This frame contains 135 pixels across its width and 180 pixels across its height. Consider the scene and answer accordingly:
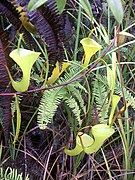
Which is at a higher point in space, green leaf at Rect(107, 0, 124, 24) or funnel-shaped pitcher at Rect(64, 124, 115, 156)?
green leaf at Rect(107, 0, 124, 24)

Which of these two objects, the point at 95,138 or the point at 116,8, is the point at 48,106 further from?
the point at 116,8

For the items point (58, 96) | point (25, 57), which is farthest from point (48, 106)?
point (25, 57)

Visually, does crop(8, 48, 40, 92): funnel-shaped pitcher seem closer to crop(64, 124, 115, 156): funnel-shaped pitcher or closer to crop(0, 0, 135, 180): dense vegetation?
crop(0, 0, 135, 180): dense vegetation

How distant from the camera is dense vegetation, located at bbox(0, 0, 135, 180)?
0.58 metres

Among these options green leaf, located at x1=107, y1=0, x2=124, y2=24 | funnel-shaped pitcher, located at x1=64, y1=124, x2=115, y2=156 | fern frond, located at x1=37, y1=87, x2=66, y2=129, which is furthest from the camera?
fern frond, located at x1=37, y1=87, x2=66, y2=129

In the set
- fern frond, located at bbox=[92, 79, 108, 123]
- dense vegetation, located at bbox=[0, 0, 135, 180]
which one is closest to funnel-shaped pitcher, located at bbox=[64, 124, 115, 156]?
dense vegetation, located at bbox=[0, 0, 135, 180]

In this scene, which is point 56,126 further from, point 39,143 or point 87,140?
point 87,140

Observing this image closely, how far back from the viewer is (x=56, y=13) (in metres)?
0.62

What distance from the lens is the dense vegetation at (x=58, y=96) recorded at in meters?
0.58

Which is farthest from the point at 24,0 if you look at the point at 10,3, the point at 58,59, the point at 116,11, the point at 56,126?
the point at 56,126

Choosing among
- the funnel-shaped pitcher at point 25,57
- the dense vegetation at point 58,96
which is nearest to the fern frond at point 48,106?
the dense vegetation at point 58,96

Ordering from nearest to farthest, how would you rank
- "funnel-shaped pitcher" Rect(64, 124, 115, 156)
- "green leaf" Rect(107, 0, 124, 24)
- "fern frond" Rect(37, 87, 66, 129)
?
"green leaf" Rect(107, 0, 124, 24), "funnel-shaped pitcher" Rect(64, 124, 115, 156), "fern frond" Rect(37, 87, 66, 129)

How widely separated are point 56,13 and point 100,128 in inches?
9.0

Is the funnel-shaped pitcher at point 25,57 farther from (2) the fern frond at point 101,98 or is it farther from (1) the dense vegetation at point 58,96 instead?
(2) the fern frond at point 101,98
